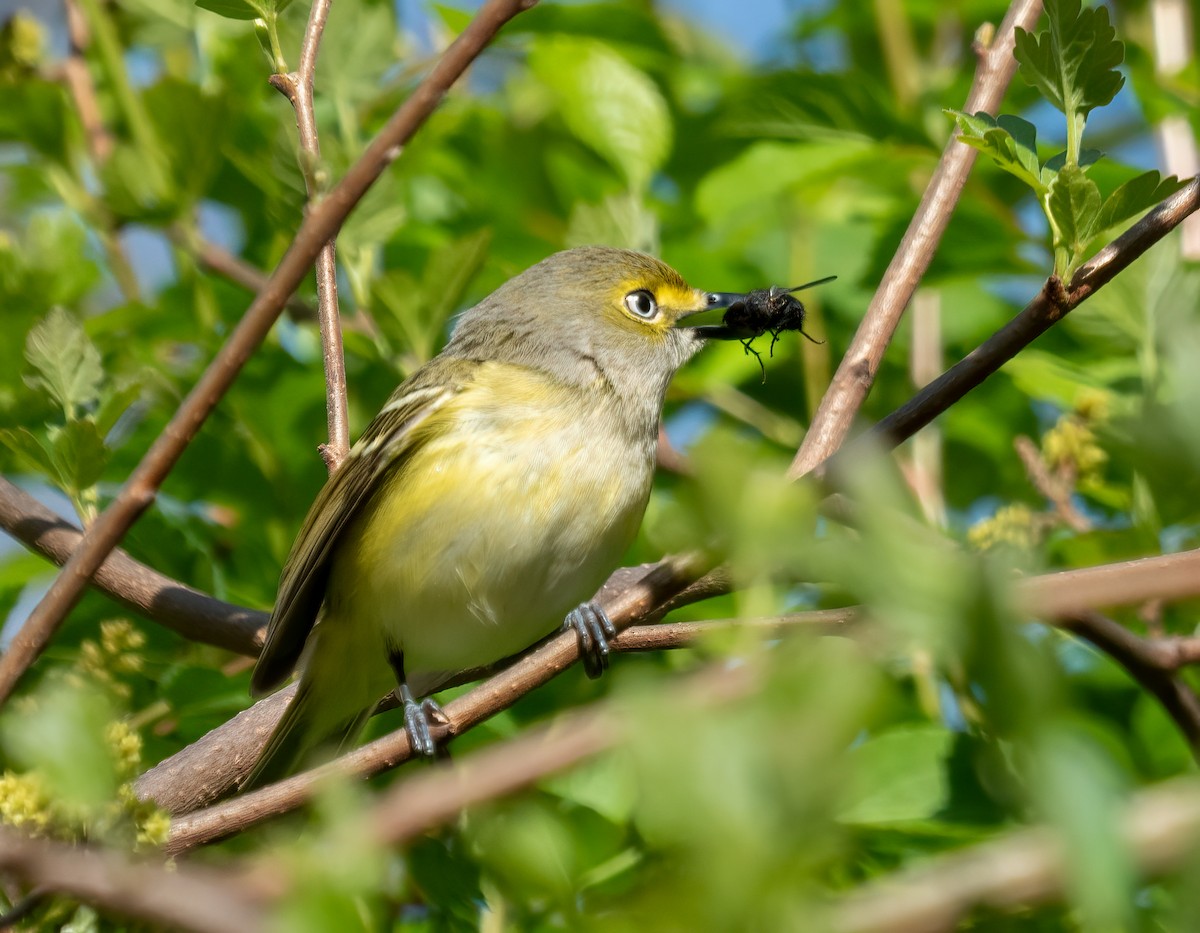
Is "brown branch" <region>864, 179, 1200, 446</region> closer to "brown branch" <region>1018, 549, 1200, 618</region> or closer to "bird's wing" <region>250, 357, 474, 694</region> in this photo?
"brown branch" <region>1018, 549, 1200, 618</region>

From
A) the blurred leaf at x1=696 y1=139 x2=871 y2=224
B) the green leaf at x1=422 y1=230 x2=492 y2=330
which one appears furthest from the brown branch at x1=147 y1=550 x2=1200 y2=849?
the blurred leaf at x1=696 y1=139 x2=871 y2=224

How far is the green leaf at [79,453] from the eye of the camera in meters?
2.49

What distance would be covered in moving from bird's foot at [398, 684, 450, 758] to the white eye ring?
1413 millimetres

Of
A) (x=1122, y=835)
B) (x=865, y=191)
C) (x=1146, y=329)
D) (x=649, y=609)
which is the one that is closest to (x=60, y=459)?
(x=649, y=609)

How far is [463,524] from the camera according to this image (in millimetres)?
3604

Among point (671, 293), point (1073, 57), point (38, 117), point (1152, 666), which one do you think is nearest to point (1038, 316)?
point (1073, 57)

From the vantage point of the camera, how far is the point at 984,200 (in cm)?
400

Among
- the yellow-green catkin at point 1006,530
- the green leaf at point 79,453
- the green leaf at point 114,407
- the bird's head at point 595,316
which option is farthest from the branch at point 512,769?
the bird's head at point 595,316

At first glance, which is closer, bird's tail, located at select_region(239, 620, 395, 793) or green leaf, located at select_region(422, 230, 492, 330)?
green leaf, located at select_region(422, 230, 492, 330)

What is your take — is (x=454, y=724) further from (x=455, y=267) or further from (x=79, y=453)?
(x=455, y=267)

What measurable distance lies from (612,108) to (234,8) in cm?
178

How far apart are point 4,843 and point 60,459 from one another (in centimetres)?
162

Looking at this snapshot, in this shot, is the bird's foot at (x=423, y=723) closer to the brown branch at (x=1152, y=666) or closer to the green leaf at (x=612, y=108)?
the brown branch at (x=1152, y=666)

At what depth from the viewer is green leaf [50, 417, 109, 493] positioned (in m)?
2.49
